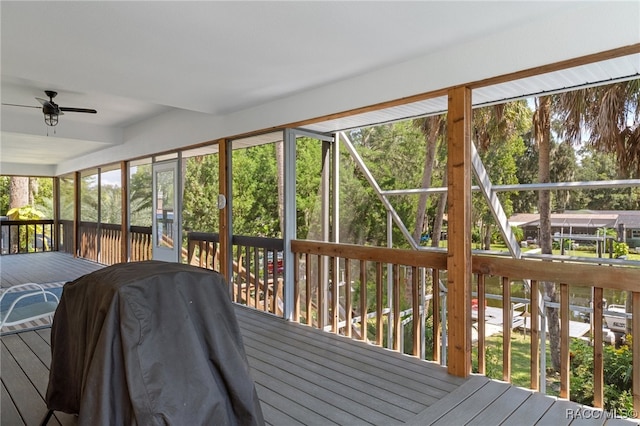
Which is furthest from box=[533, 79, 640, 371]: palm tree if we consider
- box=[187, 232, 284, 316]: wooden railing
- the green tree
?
box=[187, 232, 284, 316]: wooden railing

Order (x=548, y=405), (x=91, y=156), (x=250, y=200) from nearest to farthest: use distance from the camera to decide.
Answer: (x=548, y=405) → (x=250, y=200) → (x=91, y=156)

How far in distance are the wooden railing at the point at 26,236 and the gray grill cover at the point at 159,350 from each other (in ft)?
35.3

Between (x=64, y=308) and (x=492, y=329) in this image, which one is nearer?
(x=64, y=308)

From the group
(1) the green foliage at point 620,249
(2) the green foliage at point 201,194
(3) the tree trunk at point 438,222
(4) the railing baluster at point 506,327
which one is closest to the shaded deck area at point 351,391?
(4) the railing baluster at point 506,327

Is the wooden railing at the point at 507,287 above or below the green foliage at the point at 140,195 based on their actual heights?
below

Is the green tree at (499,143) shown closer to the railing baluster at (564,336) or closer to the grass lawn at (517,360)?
the grass lawn at (517,360)

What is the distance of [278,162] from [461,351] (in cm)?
288

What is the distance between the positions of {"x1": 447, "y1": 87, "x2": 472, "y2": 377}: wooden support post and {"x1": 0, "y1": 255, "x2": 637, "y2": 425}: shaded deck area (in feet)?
0.80

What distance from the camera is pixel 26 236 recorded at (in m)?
10.5

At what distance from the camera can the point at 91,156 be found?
8695mm

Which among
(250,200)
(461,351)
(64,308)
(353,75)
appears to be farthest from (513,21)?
(250,200)

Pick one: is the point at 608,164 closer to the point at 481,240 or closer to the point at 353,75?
the point at 481,240

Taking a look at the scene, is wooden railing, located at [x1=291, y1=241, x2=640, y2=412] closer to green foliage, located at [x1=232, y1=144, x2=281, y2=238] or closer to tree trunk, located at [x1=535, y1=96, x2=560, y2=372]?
green foliage, located at [x1=232, y1=144, x2=281, y2=238]

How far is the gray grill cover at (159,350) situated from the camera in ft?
4.61
